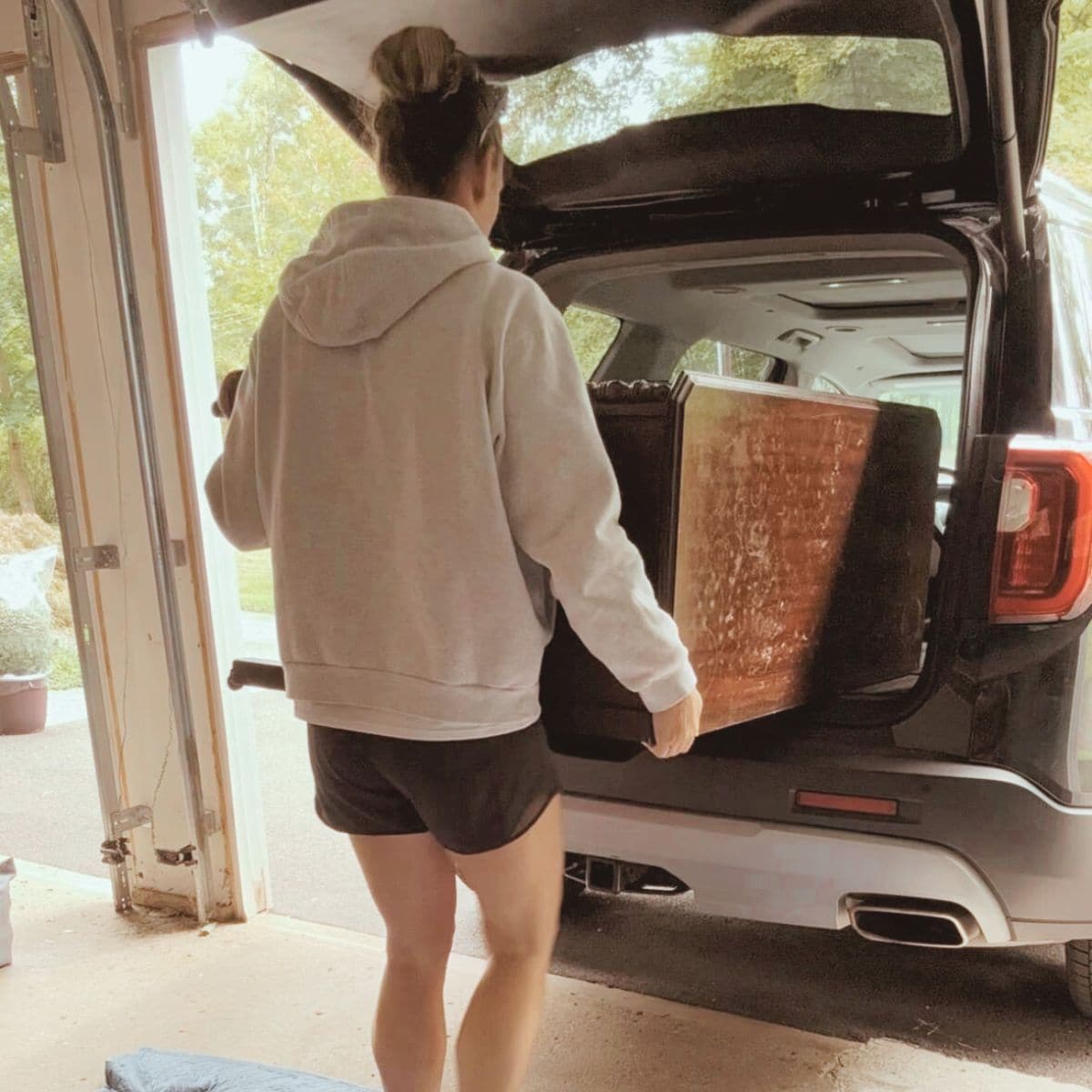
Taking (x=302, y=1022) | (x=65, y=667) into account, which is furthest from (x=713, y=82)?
(x=65, y=667)

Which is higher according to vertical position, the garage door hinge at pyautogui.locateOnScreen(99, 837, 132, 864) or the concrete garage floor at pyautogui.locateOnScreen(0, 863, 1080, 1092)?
the garage door hinge at pyautogui.locateOnScreen(99, 837, 132, 864)

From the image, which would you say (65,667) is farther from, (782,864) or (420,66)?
(420,66)

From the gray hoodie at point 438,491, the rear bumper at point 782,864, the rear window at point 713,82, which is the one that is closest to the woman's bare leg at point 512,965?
the gray hoodie at point 438,491

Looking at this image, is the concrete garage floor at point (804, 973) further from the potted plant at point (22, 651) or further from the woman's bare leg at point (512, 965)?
the potted plant at point (22, 651)

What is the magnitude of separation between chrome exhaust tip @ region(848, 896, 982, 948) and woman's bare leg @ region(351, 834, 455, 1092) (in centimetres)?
69

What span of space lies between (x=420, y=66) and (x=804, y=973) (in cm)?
211

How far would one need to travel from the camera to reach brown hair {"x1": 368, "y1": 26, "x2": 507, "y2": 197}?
1.36m

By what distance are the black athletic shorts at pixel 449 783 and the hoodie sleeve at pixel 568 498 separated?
200mm

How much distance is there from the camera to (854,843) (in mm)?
1727

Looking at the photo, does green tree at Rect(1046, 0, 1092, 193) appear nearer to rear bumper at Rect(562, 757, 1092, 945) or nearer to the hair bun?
rear bumper at Rect(562, 757, 1092, 945)

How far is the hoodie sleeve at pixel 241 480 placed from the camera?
58.7 inches

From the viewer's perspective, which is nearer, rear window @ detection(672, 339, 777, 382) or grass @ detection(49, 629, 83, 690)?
rear window @ detection(672, 339, 777, 382)

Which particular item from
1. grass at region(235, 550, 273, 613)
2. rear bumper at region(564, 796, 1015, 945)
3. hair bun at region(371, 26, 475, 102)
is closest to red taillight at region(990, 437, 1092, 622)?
rear bumper at region(564, 796, 1015, 945)

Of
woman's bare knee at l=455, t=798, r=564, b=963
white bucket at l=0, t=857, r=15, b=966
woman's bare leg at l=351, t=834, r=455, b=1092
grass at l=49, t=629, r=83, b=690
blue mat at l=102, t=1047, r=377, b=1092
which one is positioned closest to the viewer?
woman's bare knee at l=455, t=798, r=564, b=963
